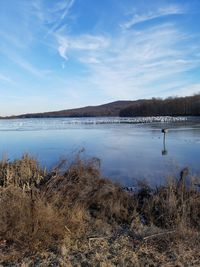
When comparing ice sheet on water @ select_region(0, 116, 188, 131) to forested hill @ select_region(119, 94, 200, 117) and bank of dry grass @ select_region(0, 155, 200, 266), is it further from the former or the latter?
bank of dry grass @ select_region(0, 155, 200, 266)

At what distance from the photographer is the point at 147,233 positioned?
495 cm

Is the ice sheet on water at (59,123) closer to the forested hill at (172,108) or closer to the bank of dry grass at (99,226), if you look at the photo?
the forested hill at (172,108)

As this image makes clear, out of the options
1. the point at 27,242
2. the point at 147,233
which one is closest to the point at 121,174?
the point at 147,233

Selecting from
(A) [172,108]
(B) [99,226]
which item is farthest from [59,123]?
(B) [99,226]

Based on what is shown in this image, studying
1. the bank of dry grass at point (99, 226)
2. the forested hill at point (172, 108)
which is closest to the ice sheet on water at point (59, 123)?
the forested hill at point (172, 108)

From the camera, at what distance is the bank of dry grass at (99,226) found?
13.7 ft

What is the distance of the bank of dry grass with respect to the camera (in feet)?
13.7

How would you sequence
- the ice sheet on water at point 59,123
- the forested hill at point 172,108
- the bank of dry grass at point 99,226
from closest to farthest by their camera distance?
the bank of dry grass at point 99,226 → the ice sheet on water at point 59,123 → the forested hill at point 172,108

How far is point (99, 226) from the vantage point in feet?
17.9

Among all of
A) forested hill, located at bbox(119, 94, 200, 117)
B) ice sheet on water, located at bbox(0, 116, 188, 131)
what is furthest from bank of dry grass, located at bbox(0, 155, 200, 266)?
forested hill, located at bbox(119, 94, 200, 117)

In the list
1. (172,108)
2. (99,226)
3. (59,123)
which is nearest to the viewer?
(99,226)

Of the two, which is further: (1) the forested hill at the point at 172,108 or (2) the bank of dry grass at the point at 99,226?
(1) the forested hill at the point at 172,108

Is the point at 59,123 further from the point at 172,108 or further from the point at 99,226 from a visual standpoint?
the point at 99,226

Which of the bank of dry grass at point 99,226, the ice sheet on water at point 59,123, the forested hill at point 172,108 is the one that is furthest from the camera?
the forested hill at point 172,108
